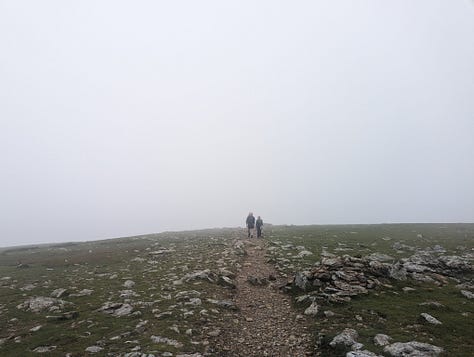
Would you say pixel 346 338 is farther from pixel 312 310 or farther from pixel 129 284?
pixel 129 284

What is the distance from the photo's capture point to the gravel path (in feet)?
42.5

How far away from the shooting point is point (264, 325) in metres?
15.4

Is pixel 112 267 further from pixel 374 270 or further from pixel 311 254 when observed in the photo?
pixel 374 270

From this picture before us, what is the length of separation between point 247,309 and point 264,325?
2.23 meters

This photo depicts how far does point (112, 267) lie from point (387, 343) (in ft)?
80.3

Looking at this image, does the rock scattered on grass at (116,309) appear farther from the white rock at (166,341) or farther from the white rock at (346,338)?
the white rock at (346,338)

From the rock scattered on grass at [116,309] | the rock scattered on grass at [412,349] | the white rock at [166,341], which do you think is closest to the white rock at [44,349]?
the rock scattered on grass at [116,309]

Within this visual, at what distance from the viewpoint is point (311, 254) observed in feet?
91.5

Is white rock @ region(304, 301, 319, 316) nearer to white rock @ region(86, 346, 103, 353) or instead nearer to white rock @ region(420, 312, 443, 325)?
white rock @ region(420, 312, 443, 325)

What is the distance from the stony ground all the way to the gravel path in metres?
0.06

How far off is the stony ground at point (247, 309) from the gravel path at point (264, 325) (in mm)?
64

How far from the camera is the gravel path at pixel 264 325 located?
1297cm

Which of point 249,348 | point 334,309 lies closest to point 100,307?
point 249,348

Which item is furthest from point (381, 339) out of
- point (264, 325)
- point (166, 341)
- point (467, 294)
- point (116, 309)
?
point (116, 309)
